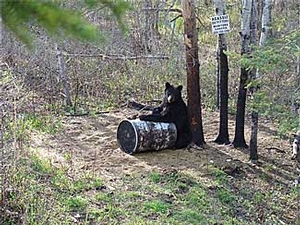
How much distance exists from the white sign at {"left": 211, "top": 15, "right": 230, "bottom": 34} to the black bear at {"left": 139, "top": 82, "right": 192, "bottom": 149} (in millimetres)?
986

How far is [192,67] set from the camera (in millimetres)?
6641

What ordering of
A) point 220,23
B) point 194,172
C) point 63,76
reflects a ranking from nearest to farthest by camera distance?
point 194,172, point 220,23, point 63,76

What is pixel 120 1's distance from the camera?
1227 millimetres

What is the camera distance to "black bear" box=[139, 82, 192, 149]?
663 cm

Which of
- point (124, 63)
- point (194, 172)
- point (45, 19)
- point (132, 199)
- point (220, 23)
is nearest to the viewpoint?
point (45, 19)

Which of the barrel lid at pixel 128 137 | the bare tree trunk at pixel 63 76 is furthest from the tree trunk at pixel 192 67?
the bare tree trunk at pixel 63 76

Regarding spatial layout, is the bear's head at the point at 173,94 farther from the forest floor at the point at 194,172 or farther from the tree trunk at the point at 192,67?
the forest floor at the point at 194,172

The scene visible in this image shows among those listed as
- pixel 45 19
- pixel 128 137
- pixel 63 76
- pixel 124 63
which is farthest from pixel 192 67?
pixel 45 19

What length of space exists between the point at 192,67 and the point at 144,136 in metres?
1.27

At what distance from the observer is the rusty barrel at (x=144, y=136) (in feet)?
20.4

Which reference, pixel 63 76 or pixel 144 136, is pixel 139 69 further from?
pixel 144 136

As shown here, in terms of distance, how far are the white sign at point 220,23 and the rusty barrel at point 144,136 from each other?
1.55m

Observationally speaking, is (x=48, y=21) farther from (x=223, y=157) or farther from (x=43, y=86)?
(x=43, y=86)

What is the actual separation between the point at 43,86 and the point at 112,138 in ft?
8.72
